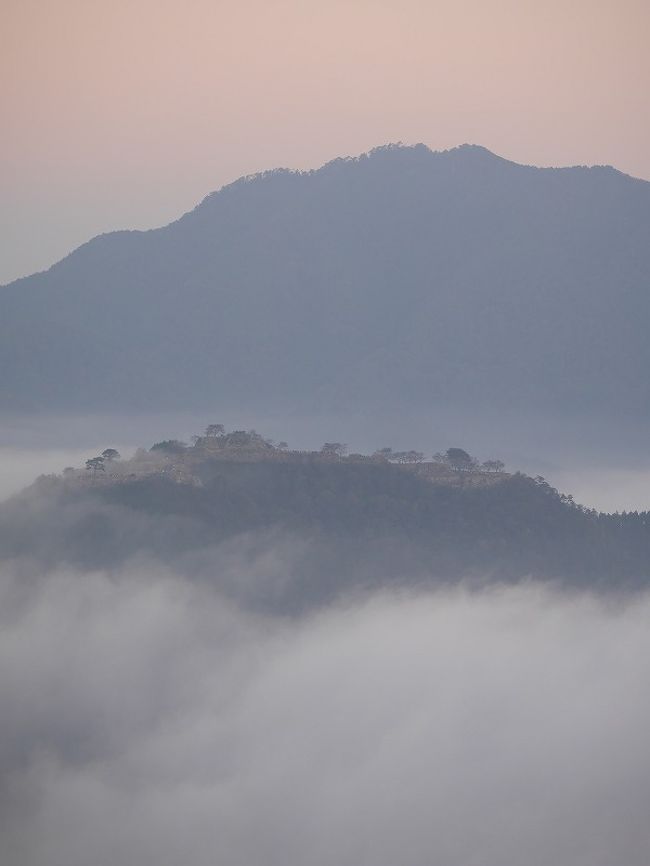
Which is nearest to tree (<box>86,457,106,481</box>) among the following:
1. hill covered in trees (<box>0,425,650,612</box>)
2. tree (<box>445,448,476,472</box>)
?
hill covered in trees (<box>0,425,650,612</box>)

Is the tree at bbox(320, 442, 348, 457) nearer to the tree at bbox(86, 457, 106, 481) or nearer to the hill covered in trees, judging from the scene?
the hill covered in trees

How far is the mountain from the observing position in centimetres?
15325

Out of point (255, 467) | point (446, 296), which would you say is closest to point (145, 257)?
point (446, 296)

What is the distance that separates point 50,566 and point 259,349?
95955mm

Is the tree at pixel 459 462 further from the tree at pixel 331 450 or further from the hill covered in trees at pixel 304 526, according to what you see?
the tree at pixel 331 450

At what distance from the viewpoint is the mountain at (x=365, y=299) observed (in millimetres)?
153250

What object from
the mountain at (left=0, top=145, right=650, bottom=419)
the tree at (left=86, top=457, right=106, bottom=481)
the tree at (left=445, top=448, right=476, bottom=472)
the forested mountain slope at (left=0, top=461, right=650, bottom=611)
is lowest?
the forested mountain slope at (left=0, top=461, right=650, bottom=611)

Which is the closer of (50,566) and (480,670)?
(50,566)

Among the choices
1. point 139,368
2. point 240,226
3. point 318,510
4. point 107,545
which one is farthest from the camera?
point 240,226

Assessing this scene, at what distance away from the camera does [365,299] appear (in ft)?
545

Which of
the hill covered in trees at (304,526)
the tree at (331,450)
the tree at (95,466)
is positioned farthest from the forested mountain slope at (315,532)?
the tree at (331,450)

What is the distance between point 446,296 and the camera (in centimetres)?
16162

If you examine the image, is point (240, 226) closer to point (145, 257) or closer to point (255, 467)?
point (145, 257)

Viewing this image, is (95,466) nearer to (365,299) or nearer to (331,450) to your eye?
(331,450)
